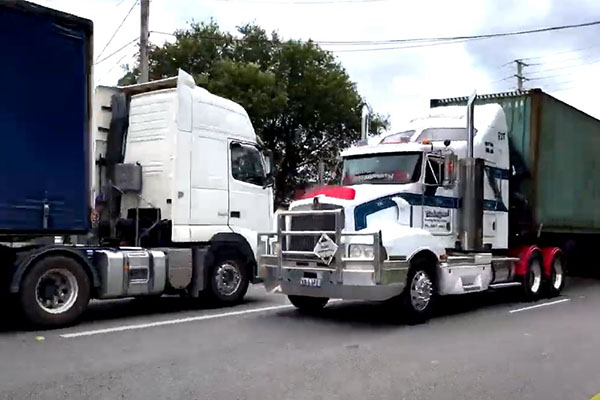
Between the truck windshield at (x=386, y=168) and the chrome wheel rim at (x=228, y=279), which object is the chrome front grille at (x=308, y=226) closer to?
the truck windshield at (x=386, y=168)

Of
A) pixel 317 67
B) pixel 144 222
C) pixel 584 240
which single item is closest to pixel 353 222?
pixel 144 222

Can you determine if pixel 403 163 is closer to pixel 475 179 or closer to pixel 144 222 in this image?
pixel 475 179

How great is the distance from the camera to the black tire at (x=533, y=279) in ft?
42.3

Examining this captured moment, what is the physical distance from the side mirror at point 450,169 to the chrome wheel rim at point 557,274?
13.6 ft

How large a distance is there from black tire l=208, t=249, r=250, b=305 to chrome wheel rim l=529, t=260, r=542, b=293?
535 cm

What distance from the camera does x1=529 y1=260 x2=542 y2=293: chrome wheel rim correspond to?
13103 millimetres

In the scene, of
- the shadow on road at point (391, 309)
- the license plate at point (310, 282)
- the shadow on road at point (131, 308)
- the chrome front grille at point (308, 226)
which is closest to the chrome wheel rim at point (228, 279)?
the shadow on road at point (131, 308)

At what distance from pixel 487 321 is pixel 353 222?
272cm

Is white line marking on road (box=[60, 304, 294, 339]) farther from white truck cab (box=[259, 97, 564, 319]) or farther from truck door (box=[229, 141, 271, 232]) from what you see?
truck door (box=[229, 141, 271, 232])

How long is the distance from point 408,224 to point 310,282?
1.77m

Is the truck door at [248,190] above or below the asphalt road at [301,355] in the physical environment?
above

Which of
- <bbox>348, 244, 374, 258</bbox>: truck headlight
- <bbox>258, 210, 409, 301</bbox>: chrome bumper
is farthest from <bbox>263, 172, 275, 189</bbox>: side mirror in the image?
<bbox>348, 244, 374, 258</bbox>: truck headlight

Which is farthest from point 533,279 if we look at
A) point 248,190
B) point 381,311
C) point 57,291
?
point 57,291

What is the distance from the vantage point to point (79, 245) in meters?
9.84
